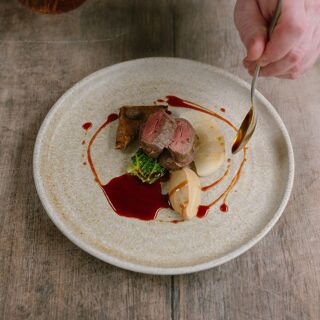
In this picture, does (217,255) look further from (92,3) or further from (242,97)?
(92,3)

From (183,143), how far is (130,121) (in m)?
0.29

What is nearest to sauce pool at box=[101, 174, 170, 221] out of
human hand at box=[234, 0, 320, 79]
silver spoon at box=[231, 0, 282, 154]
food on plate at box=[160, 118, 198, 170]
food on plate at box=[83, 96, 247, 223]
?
food on plate at box=[83, 96, 247, 223]

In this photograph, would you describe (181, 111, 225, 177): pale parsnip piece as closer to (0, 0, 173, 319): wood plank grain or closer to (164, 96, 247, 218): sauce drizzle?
(164, 96, 247, 218): sauce drizzle

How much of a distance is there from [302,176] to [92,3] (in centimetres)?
157

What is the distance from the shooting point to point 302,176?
1899mm

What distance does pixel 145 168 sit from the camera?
1.75 m

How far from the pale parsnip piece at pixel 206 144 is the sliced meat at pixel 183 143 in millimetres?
56

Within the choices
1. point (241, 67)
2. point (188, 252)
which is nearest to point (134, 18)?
point (241, 67)

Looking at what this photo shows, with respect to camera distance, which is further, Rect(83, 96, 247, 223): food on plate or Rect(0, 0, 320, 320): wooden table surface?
Rect(83, 96, 247, 223): food on plate

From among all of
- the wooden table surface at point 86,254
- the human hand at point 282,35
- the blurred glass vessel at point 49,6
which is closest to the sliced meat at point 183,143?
the human hand at point 282,35

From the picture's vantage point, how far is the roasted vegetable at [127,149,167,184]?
1.75 metres

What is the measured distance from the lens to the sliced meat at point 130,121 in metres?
1.81

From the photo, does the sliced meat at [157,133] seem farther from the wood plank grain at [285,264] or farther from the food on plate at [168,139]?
the wood plank grain at [285,264]

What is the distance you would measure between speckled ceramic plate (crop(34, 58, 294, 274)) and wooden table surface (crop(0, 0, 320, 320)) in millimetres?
121
